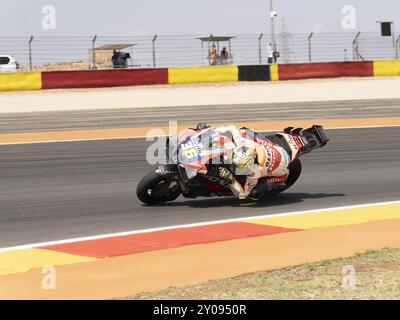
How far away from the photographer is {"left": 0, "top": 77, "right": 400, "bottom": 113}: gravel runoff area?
25062 mm

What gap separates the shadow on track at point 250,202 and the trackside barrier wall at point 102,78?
15914mm

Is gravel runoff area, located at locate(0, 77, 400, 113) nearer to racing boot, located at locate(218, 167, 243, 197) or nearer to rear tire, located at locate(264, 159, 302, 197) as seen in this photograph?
rear tire, located at locate(264, 159, 302, 197)

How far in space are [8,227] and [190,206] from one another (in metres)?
2.41

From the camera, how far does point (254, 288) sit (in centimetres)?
703

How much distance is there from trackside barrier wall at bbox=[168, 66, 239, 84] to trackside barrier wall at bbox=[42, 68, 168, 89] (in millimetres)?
700

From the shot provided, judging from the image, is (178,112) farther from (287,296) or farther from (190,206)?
(287,296)

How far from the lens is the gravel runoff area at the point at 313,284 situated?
6738 millimetres

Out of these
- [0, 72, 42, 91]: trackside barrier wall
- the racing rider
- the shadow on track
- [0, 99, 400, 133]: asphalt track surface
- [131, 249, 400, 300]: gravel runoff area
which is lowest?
[131, 249, 400, 300]: gravel runoff area

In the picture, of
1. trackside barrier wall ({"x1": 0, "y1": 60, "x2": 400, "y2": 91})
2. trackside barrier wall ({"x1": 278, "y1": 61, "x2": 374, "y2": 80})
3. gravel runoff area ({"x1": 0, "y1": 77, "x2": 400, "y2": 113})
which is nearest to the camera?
gravel runoff area ({"x1": 0, "y1": 77, "x2": 400, "y2": 113})

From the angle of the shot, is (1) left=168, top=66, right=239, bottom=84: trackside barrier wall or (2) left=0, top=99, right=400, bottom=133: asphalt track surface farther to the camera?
(1) left=168, top=66, right=239, bottom=84: trackside barrier wall

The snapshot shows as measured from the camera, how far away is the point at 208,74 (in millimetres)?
29594

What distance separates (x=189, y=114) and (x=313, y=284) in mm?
16079

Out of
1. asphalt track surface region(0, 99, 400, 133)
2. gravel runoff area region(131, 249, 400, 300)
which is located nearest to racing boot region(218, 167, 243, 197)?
gravel runoff area region(131, 249, 400, 300)

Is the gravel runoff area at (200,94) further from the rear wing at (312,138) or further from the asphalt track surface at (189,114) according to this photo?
the rear wing at (312,138)
